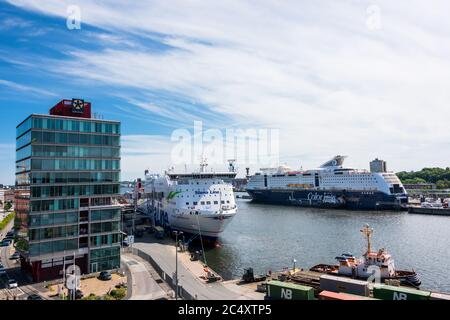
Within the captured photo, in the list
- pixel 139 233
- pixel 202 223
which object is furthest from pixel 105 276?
pixel 139 233

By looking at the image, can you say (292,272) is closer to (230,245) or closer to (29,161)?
(230,245)

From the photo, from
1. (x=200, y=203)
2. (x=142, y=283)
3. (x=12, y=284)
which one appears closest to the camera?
(x=12, y=284)

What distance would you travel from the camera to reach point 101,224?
34.8 metres

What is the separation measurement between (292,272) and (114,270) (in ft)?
60.6

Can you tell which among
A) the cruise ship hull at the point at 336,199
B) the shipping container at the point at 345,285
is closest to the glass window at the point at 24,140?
the shipping container at the point at 345,285

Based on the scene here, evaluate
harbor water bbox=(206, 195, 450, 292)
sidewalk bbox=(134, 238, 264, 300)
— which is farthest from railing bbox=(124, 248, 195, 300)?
harbor water bbox=(206, 195, 450, 292)

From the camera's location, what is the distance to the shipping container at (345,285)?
25188mm

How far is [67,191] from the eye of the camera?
32969 mm

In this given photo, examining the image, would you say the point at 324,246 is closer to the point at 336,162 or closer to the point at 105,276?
the point at 105,276

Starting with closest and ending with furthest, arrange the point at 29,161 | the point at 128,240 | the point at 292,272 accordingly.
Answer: the point at 29,161, the point at 292,272, the point at 128,240

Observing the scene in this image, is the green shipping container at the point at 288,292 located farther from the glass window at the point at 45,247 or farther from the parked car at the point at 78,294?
the glass window at the point at 45,247

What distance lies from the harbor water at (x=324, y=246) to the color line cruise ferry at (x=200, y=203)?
4279 mm

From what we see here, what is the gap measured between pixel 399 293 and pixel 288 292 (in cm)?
760
